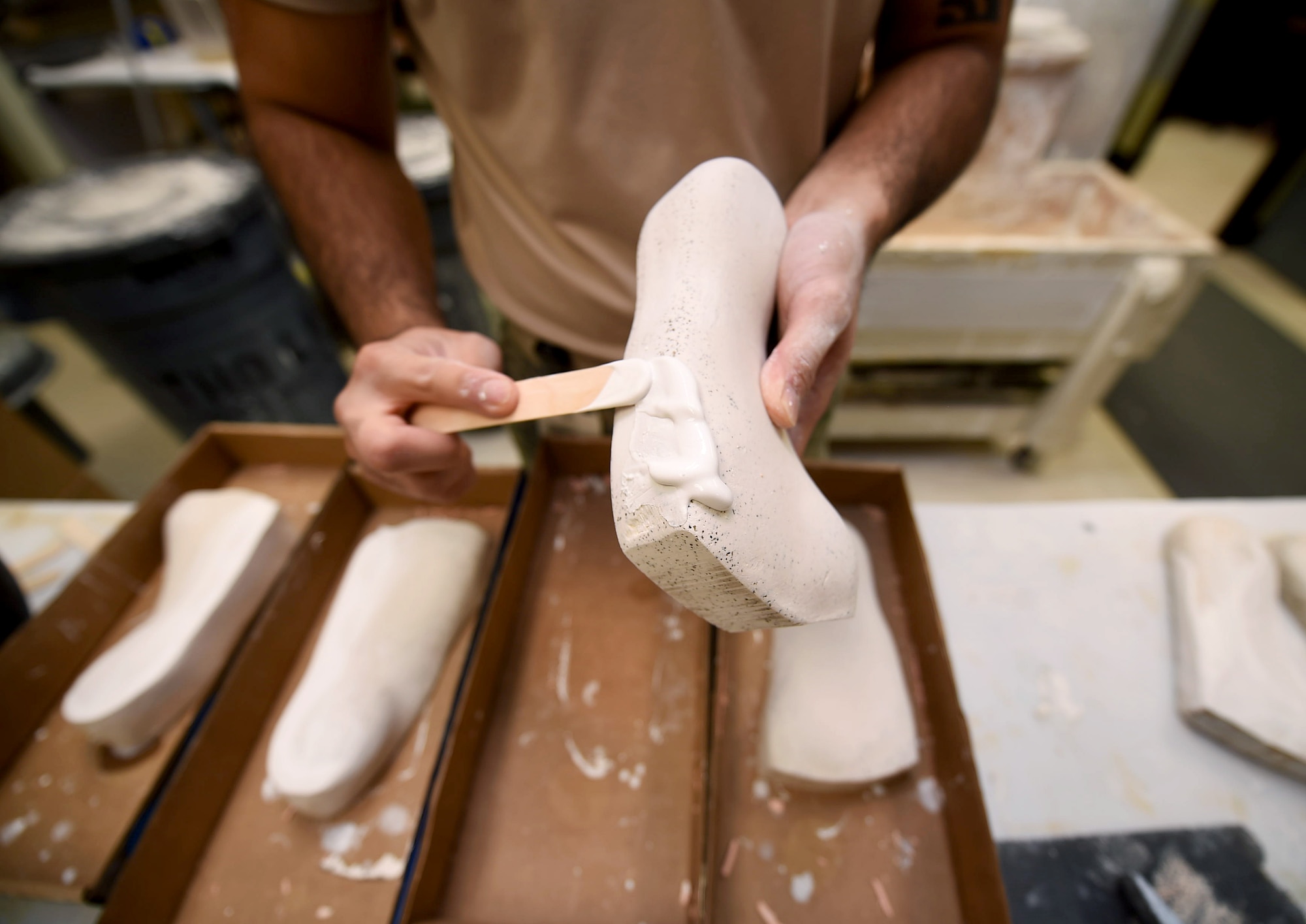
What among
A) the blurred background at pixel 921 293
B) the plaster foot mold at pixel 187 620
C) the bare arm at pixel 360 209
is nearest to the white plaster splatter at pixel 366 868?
the plaster foot mold at pixel 187 620

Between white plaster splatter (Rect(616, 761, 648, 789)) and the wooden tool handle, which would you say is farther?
white plaster splatter (Rect(616, 761, 648, 789))

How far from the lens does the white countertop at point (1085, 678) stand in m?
0.85

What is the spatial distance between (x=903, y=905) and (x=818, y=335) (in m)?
0.77

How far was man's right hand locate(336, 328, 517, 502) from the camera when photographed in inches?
25.6

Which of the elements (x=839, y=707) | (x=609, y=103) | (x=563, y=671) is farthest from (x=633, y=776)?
(x=609, y=103)

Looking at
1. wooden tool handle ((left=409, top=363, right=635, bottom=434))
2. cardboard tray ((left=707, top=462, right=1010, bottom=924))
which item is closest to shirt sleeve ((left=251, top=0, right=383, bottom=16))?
wooden tool handle ((left=409, top=363, right=635, bottom=434))

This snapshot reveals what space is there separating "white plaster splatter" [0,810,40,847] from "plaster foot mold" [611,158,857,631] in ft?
3.75

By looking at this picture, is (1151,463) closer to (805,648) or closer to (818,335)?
(805,648)

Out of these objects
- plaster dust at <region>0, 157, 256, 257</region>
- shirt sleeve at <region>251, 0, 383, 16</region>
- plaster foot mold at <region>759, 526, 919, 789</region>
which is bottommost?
plaster foot mold at <region>759, 526, 919, 789</region>

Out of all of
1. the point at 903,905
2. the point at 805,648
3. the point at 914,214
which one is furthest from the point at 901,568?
the point at 914,214

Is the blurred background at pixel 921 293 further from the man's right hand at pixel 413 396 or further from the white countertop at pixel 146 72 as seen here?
the man's right hand at pixel 413 396

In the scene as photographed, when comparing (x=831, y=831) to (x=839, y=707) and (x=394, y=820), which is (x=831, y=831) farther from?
(x=394, y=820)

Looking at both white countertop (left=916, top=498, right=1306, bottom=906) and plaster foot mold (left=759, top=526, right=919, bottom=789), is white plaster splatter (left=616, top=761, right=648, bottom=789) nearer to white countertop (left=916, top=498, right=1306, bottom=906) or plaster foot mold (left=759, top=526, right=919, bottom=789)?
plaster foot mold (left=759, top=526, right=919, bottom=789)

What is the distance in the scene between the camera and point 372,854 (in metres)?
0.83
